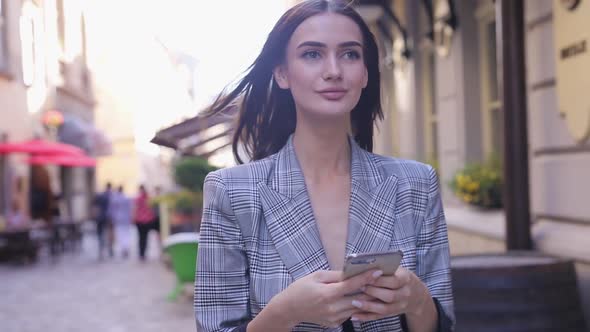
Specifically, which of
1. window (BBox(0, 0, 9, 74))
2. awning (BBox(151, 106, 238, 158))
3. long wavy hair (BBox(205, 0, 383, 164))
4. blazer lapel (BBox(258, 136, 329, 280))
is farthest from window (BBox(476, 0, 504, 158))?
blazer lapel (BBox(258, 136, 329, 280))

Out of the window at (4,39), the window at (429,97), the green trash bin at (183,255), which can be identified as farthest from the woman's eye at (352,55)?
the window at (429,97)

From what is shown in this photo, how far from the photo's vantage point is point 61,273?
47.6 ft

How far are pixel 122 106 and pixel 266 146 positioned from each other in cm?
3947

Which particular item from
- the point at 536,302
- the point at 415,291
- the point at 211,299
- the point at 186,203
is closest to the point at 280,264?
the point at 211,299

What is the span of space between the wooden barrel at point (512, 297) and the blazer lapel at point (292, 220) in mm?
1714

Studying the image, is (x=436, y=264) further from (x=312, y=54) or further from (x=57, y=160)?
(x=57, y=160)

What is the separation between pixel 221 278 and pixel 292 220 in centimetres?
22

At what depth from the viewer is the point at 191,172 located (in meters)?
15.2

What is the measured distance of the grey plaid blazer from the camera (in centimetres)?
195

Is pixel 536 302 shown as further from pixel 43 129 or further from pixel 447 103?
pixel 43 129

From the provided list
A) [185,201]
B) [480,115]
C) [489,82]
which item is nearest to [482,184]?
[480,115]

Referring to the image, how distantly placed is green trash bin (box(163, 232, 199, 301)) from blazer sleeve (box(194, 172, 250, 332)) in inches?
277

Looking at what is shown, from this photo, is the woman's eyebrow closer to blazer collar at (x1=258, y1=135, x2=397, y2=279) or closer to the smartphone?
blazer collar at (x1=258, y1=135, x2=397, y2=279)

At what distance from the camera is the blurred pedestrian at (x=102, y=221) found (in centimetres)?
1745
